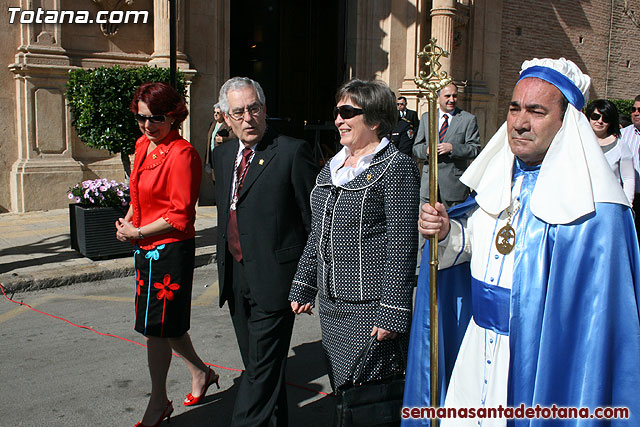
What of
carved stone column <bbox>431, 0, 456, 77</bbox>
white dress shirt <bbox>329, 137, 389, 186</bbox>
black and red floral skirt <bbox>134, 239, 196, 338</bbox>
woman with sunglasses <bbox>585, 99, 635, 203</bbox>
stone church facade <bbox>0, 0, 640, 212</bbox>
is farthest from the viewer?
carved stone column <bbox>431, 0, 456, 77</bbox>

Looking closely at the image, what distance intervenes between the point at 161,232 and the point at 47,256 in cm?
463

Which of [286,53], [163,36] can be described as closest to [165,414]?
[163,36]

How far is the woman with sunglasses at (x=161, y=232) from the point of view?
12.0 ft

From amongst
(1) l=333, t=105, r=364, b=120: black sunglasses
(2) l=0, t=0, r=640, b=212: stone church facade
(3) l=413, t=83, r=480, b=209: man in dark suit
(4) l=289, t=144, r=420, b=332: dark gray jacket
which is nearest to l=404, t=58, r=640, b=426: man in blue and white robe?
(4) l=289, t=144, r=420, b=332: dark gray jacket

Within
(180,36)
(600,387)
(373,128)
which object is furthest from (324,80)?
(600,387)

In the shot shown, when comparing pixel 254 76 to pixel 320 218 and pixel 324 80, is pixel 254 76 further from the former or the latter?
pixel 320 218

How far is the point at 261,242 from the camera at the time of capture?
3428 mm

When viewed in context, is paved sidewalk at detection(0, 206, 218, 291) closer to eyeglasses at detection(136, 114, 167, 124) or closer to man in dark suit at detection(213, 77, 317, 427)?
eyeglasses at detection(136, 114, 167, 124)

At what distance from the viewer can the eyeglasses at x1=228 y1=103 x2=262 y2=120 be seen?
349cm

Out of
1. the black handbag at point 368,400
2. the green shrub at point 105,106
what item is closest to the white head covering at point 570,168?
the black handbag at point 368,400

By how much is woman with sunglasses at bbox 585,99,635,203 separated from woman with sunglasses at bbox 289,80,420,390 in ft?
14.8

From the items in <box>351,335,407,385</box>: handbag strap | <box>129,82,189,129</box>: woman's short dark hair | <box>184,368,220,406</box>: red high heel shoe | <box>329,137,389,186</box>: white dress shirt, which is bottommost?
<box>184,368,220,406</box>: red high heel shoe

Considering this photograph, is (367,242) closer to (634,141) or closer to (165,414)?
(165,414)

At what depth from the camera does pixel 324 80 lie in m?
16.0
